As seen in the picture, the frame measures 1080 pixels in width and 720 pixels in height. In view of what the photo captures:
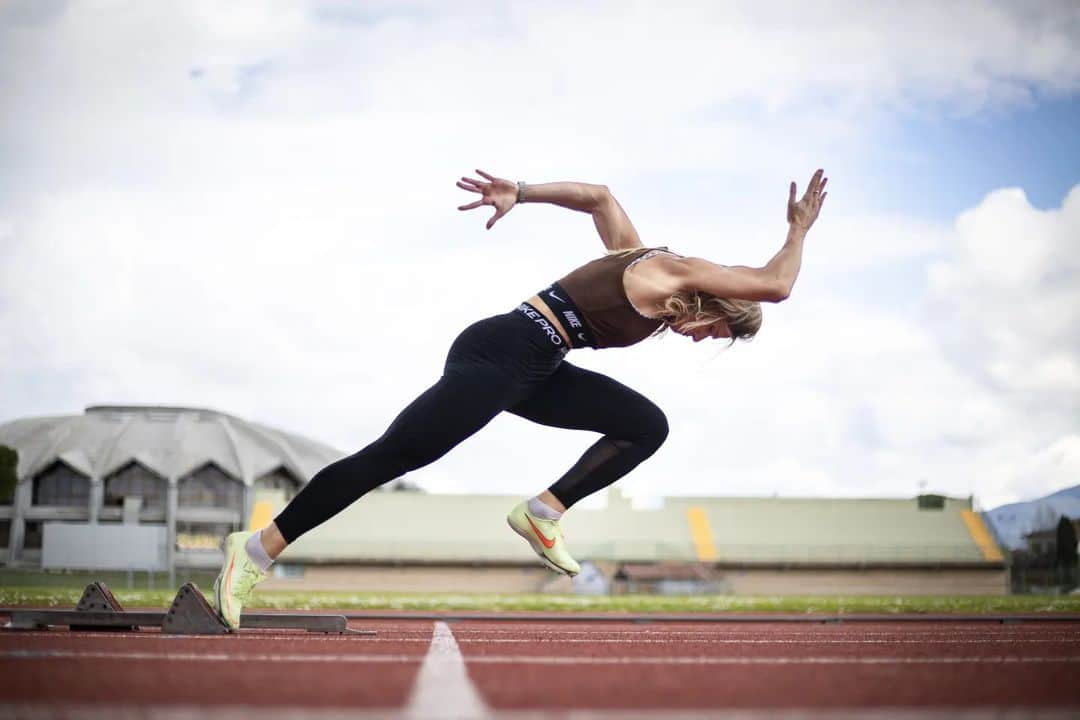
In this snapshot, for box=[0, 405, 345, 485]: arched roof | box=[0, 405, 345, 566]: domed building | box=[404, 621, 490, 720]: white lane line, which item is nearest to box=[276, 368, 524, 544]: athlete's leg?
box=[404, 621, 490, 720]: white lane line

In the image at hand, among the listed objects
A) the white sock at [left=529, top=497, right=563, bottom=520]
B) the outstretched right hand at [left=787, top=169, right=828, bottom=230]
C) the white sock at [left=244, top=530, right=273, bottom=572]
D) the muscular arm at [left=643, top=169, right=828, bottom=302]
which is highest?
the outstretched right hand at [left=787, top=169, right=828, bottom=230]

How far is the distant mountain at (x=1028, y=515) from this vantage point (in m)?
44.3

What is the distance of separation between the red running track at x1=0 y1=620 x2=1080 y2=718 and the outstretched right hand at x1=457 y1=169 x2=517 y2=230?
5.88 feet

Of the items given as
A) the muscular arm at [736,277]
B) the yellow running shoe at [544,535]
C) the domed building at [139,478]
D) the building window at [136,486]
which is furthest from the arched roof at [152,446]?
the muscular arm at [736,277]

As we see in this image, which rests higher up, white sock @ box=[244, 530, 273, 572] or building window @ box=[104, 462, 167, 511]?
building window @ box=[104, 462, 167, 511]

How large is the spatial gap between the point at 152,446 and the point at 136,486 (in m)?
3.15

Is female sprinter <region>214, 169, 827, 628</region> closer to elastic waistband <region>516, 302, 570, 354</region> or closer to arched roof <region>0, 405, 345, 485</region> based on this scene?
elastic waistband <region>516, 302, 570, 354</region>

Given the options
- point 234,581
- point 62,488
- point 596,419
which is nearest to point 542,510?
point 596,419

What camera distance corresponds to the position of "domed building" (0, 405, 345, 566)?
247 ft

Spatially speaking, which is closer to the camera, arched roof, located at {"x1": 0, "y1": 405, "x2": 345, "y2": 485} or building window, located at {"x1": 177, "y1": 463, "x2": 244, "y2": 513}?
arched roof, located at {"x1": 0, "y1": 405, "x2": 345, "y2": 485}

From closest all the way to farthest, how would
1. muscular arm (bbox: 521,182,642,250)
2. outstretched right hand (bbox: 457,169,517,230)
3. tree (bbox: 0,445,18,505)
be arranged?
outstretched right hand (bbox: 457,169,517,230)
muscular arm (bbox: 521,182,642,250)
tree (bbox: 0,445,18,505)

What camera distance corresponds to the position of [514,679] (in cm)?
245

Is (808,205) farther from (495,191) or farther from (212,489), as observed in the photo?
(212,489)

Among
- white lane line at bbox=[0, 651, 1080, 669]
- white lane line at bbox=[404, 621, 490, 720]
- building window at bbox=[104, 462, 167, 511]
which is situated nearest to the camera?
white lane line at bbox=[404, 621, 490, 720]
